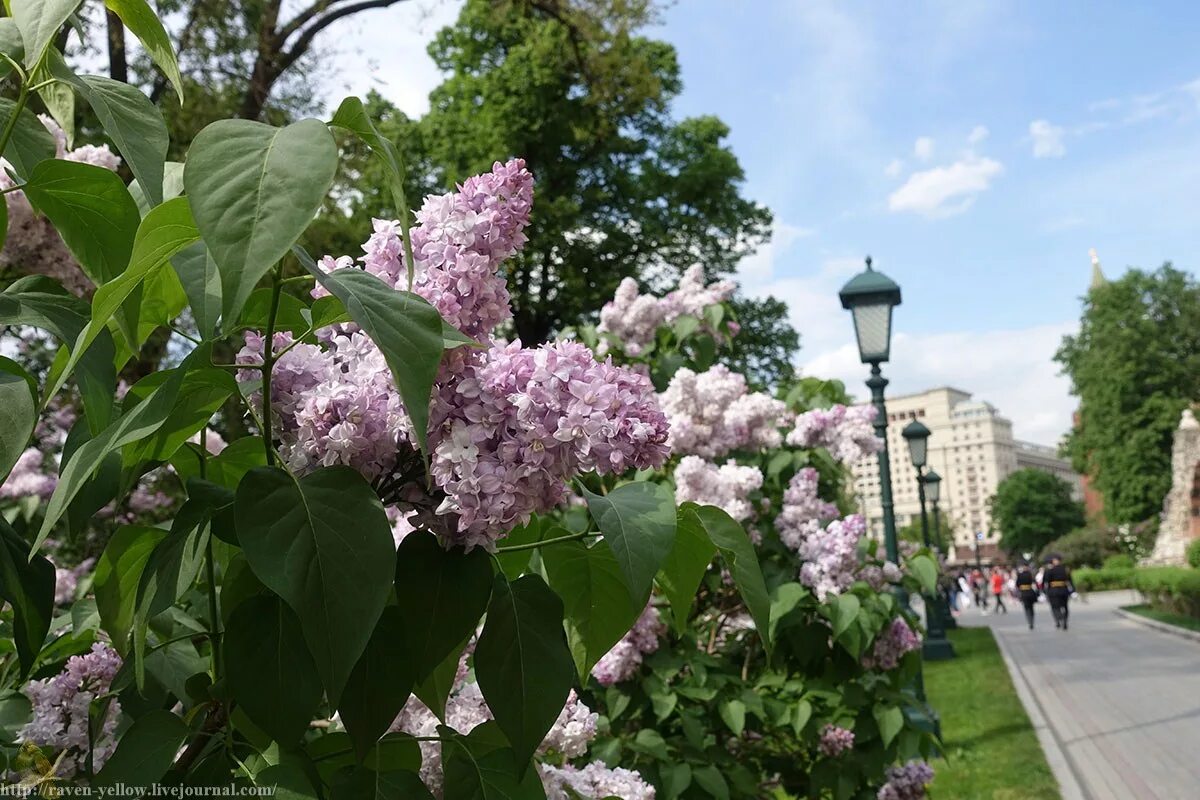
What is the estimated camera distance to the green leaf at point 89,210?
113 cm

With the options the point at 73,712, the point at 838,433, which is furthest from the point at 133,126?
Result: the point at 838,433

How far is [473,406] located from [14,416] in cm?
46

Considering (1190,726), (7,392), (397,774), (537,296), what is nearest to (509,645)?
(397,774)

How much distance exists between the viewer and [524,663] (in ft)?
3.54

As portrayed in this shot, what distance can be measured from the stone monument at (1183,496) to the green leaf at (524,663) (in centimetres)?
5070

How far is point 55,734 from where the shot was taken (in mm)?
Answer: 1526

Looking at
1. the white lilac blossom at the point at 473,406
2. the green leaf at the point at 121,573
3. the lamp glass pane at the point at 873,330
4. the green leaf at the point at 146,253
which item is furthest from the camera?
the lamp glass pane at the point at 873,330

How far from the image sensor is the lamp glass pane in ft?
30.0

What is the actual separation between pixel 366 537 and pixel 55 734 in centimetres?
94

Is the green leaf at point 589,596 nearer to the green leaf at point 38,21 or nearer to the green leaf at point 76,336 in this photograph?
the green leaf at point 76,336

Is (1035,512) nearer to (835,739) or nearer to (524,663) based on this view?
(835,739)

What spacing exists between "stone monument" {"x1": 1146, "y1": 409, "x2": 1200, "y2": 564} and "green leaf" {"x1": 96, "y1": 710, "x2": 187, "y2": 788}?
2005 inches

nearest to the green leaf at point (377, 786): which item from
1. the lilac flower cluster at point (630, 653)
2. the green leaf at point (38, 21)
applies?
the green leaf at point (38, 21)

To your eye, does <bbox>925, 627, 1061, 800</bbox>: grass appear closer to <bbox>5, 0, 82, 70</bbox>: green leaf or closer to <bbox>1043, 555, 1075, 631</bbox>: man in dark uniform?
<bbox>5, 0, 82, 70</bbox>: green leaf
